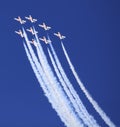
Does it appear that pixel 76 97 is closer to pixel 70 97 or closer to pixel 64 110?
pixel 70 97

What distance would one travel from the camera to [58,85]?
16.4m

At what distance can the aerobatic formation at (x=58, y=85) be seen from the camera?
1595 centimetres

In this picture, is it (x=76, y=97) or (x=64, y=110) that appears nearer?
(x=64, y=110)

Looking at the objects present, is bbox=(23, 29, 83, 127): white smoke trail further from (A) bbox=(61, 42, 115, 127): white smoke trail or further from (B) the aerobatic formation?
(A) bbox=(61, 42, 115, 127): white smoke trail

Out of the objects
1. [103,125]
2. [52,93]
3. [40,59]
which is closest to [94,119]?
[103,125]

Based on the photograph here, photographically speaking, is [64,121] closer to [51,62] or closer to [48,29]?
[51,62]

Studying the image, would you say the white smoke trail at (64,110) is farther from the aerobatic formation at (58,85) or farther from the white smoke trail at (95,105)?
the white smoke trail at (95,105)

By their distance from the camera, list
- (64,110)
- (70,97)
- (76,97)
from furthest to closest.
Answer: (76,97), (70,97), (64,110)

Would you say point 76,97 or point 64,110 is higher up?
point 76,97

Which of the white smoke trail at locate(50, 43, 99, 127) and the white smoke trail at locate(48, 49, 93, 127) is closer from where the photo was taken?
the white smoke trail at locate(48, 49, 93, 127)

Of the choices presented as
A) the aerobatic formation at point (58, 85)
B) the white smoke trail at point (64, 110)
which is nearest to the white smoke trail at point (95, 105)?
the aerobatic formation at point (58, 85)

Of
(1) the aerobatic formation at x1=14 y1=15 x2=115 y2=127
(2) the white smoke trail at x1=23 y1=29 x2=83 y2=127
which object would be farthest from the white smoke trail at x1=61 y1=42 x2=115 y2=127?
(2) the white smoke trail at x1=23 y1=29 x2=83 y2=127

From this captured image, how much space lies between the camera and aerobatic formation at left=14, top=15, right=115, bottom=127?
52.3 feet

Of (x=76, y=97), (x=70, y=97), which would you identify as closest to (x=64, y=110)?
(x=70, y=97)
